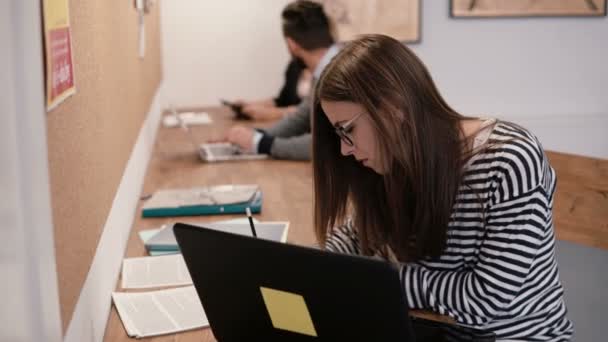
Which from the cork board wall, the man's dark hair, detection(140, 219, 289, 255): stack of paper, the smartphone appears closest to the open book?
the man's dark hair

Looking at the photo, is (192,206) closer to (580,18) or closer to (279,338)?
(279,338)

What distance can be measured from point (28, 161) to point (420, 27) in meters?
3.66

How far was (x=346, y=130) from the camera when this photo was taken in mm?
1218

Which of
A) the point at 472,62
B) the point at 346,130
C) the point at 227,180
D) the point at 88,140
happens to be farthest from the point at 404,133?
the point at 472,62

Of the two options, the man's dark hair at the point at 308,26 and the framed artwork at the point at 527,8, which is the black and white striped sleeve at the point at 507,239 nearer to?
the man's dark hair at the point at 308,26

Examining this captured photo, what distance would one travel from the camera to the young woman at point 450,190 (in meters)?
1.17

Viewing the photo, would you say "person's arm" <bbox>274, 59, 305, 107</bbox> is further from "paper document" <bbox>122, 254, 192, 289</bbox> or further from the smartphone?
"paper document" <bbox>122, 254, 192, 289</bbox>

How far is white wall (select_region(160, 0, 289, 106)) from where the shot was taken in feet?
13.6

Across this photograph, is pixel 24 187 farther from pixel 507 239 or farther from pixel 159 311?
pixel 507 239

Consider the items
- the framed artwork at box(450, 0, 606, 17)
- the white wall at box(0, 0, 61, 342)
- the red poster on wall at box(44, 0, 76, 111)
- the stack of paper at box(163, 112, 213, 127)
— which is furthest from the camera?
the framed artwork at box(450, 0, 606, 17)

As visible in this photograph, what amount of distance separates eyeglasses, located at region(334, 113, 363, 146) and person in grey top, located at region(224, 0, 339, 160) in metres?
1.44

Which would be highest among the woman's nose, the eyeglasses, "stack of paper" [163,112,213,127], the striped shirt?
the eyeglasses

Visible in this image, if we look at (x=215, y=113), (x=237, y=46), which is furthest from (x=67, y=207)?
(x=237, y=46)

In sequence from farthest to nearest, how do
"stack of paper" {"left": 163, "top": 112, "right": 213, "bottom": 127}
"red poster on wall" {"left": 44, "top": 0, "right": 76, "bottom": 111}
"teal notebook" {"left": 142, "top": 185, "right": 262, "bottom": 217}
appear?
"stack of paper" {"left": 163, "top": 112, "right": 213, "bottom": 127}, "teal notebook" {"left": 142, "top": 185, "right": 262, "bottom": 217}, "red poster on wall" {"left": 44, "top": 0, "right": 76, "bottom": 111}
